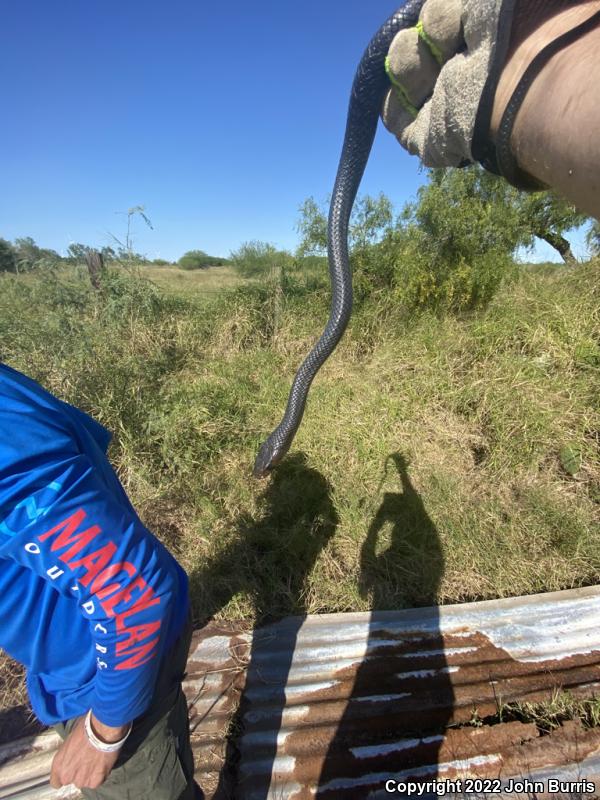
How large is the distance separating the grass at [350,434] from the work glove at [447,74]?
265 cm

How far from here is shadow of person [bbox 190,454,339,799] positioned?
6.59ft

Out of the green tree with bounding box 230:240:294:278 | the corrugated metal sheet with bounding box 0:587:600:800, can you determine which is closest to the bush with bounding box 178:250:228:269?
the green tree with bounding box 230:240:294:278

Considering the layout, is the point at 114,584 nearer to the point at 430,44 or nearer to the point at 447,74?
the point at 447,74

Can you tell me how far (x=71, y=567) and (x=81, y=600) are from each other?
0.33ft

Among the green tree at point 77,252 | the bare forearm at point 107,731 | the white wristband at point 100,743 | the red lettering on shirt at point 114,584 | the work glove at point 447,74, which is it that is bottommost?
the white wristband at point 100,743

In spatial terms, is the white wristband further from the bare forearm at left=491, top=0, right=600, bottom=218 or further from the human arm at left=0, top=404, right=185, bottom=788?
the bare forearm at left=491, top=0, right=600, bottom=218

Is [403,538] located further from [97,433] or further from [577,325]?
[577,325]

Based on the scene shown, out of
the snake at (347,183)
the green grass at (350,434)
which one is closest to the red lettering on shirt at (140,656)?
the snake at (347,183)

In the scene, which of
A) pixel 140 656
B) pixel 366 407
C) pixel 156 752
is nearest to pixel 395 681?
pixel 156 752

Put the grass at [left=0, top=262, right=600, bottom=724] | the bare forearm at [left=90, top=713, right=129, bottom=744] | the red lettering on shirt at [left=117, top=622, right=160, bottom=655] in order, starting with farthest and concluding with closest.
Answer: the grass at [left=0, top=262, right=600, bottom=724] < the bare forearm at [left=90, top=713, right=129, bottom=744] < the red lettering on shirt at [left=117, top=622, right=160, bottom=655]

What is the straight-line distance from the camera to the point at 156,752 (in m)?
1.14

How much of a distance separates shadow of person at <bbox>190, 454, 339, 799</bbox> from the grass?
16 millimetres

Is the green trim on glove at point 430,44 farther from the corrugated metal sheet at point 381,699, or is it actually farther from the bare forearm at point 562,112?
the corrugated metal sheet at point 381,699

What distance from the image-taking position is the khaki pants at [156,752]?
1098mm
